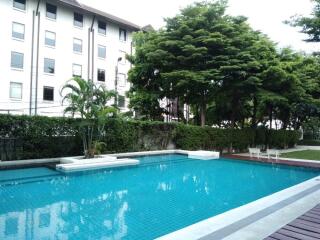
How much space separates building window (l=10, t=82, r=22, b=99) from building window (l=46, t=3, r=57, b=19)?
8.80m

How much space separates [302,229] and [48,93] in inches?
1269

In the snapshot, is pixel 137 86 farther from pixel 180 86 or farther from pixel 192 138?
pixel 192 138

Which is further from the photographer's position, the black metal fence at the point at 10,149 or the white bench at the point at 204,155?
the white bench at the point at 204,155

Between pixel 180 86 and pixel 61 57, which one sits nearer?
pixel 180 86

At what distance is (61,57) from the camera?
3438 centimetres

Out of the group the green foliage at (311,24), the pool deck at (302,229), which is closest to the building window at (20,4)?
the green foliage at (311,24)

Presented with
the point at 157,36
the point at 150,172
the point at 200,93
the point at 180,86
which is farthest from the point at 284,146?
the point at 150,172

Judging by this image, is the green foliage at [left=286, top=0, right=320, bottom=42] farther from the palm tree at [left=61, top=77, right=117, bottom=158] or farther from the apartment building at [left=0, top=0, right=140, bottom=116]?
the apartment building at [left=0, top=0, right=140, bottom=116]

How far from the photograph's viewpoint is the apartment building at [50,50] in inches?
1195

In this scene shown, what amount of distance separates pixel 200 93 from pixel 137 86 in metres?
5.04

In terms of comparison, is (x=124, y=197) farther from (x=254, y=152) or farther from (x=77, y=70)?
(x=77, y=70)

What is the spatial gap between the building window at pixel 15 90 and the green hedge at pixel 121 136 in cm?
1837

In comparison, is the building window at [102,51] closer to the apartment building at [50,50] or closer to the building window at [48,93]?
the apartment building at [50,50]

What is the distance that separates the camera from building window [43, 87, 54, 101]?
32772 mm
